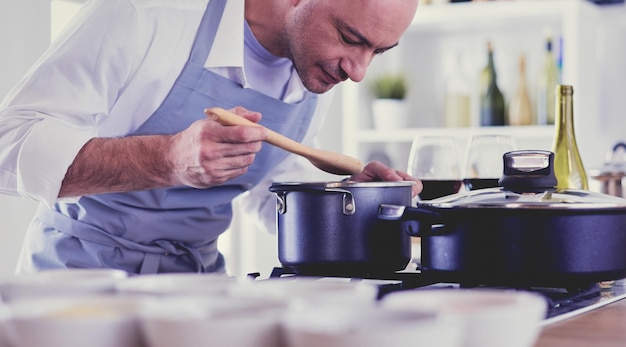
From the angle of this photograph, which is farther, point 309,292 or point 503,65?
point 503,65

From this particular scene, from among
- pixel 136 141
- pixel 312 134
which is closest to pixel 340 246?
pixel 136 141

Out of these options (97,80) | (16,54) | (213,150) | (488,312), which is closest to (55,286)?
(488,312)

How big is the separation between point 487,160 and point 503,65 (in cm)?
214

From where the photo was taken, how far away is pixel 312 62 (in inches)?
71.7

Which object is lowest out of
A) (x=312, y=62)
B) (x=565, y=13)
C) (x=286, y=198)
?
(x=286, y=198)

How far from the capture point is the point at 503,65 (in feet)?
12.2

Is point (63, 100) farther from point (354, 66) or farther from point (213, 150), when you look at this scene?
point (354, 66)

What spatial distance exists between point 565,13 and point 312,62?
181cm

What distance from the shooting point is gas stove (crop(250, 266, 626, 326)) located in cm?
105

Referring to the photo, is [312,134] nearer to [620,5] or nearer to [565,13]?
[565,13]

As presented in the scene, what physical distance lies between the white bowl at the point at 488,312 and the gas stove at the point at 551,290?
1.02 feet

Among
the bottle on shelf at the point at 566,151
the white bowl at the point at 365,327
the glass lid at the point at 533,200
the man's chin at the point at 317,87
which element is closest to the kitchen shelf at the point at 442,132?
the bottle on shelf at the point at 566,151

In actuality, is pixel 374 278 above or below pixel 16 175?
below

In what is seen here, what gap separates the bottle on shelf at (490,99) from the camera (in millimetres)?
3592
